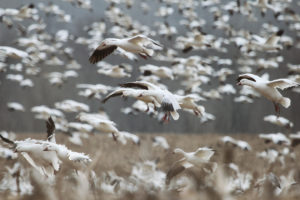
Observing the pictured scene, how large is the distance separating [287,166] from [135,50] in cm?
461

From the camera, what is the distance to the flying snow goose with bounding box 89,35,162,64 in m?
2.66

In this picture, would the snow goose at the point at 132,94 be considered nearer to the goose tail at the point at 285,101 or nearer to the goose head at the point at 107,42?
the goose head at the point at 107,42

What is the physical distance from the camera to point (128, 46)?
267 cm

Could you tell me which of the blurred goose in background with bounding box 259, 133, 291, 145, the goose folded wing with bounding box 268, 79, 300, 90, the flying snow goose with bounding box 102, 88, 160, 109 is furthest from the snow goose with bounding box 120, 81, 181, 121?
the blurred goose in background with bounding box 259, 133, 291, 145

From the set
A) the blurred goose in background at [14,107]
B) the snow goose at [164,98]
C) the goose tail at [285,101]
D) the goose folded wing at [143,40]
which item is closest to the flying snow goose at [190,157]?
the snow goose at [164,98]

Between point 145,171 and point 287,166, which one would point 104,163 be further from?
point 145,171

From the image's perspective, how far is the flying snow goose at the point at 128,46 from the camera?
266 cm

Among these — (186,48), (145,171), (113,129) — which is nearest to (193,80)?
(186,48)

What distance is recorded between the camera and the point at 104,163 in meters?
5.54

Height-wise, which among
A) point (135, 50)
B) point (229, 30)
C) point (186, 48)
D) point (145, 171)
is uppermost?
point (229, 30)

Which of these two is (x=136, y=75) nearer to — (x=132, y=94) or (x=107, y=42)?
(x=107, y=42)

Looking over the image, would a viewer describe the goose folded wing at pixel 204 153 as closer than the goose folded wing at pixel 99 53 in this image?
Yes

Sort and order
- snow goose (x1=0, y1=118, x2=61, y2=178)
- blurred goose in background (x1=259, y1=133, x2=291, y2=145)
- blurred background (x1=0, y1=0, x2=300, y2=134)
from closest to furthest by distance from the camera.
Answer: snow goose (x1=0, y1=118, x2=61, y2=178), blurred goose in background (x1=259, y1=133, x2=291, y2=145), blurred background (x1=0, y1=0, x2=300, y2=134)

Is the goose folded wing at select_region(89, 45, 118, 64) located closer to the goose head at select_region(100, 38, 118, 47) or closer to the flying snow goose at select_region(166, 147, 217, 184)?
the goose head at select_region(100, 38, 118, 47)
